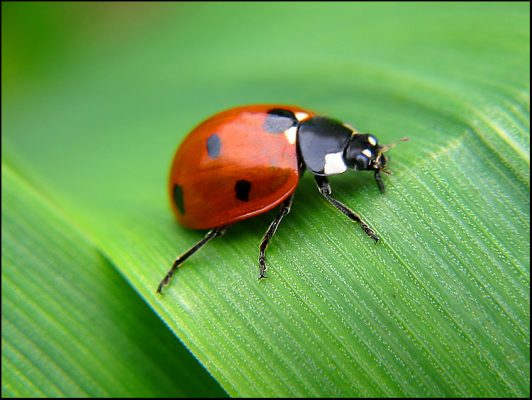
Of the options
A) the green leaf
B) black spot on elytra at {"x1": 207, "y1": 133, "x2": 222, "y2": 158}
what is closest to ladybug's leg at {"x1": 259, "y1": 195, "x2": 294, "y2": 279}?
black spot on elytra at {"x1": 207, "y1": 133, "x2": 222, "y2": 158}

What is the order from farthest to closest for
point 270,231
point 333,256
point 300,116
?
point 300,116
point 270,231
point 333,256

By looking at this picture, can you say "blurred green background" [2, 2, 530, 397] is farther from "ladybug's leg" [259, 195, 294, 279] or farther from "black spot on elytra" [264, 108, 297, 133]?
"black spot on elytra" [264, 108, 297, 133]

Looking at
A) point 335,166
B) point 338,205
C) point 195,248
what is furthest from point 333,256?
point 195,248

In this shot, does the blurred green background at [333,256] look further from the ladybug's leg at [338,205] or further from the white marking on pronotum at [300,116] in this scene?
the white marking on pronotum at [300,116]

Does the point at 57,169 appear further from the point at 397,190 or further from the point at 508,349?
the point at 508,349

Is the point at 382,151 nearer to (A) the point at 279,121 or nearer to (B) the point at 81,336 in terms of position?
(A) the point at 279,121

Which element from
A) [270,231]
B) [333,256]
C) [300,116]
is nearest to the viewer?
[333,256]
